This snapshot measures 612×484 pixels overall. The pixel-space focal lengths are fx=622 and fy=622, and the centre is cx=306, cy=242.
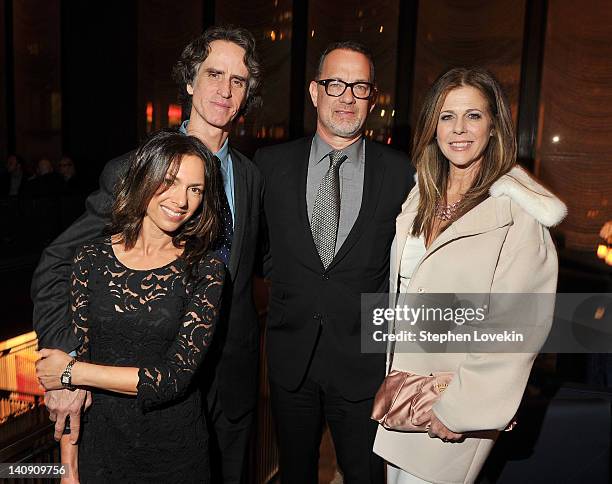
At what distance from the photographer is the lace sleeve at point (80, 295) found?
1.75 metres

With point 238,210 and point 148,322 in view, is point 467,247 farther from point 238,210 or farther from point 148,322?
point 148,322

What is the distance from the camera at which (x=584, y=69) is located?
7387 millimetres

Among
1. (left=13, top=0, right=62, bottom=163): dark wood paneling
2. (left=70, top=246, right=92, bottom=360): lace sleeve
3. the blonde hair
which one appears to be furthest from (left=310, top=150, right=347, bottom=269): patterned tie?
(left=13, top=0, right=62, bottom=163): dark wood paneling

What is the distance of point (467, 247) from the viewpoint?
1.88 m

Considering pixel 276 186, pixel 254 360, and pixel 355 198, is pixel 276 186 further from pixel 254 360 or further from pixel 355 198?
pixel 254 360

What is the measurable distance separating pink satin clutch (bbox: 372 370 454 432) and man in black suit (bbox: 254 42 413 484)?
293 millimetres

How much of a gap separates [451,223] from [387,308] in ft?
1.74

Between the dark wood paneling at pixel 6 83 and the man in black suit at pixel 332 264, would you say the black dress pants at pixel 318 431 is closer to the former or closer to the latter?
the man in black suit at pixel 332 264

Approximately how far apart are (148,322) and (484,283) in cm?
98

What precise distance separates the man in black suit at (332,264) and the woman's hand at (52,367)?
0.87 meters

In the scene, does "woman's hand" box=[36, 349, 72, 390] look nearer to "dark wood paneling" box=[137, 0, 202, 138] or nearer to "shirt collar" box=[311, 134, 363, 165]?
"shirt collar" box=[311, 134, 363, 165]

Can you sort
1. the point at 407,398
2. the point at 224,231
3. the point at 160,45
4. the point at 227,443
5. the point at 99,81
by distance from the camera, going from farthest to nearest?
1. the point at 99,81
2. the point at 160,45
3. the point at 227,443
4. the point at 224,231
5. the point at 407,398

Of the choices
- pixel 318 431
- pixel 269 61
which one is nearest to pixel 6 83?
pixel 269 61

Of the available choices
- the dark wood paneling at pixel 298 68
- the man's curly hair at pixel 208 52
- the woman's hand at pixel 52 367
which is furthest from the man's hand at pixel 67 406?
the dark wood paneling at pixel 298 68
